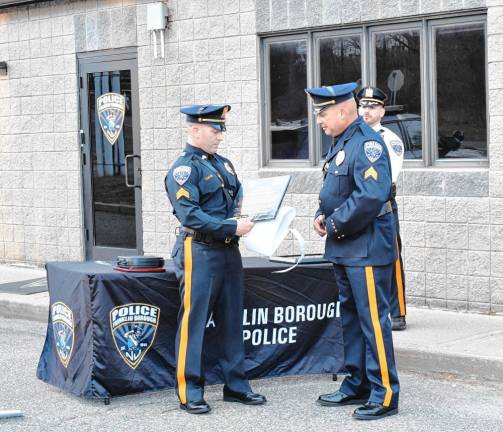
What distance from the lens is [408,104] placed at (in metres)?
9.70

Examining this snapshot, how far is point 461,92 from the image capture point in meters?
9.36

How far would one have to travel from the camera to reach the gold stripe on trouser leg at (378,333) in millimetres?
6176

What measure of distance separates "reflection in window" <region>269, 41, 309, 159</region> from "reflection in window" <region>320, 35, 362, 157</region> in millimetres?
211

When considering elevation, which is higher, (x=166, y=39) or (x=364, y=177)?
(x=166, y=39)

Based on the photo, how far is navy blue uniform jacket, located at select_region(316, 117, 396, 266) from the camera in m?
6.08

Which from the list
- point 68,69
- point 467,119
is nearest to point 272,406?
point 467,119

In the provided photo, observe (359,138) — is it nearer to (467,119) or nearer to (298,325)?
(298,325)

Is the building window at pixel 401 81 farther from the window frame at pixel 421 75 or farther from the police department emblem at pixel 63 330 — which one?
the police department emblem at pixel 63 330

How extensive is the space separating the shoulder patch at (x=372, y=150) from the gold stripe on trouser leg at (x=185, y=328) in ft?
4.05

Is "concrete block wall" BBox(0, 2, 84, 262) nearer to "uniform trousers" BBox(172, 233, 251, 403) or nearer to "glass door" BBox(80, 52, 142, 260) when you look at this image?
"glass door" BBox(80, 52, 142, 260)

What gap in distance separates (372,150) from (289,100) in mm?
4568

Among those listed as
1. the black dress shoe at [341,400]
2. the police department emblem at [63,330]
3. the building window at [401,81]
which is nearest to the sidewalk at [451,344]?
the black dress shoe at [341,400]

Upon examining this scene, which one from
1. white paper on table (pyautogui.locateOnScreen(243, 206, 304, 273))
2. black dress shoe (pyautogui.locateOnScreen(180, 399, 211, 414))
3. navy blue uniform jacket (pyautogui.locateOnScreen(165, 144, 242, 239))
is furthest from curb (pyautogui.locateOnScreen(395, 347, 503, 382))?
navy blue uniform jacket (pyautogui.locateOnScreen(165, 144, 242, 239))

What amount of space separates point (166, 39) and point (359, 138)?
5.58 metres
